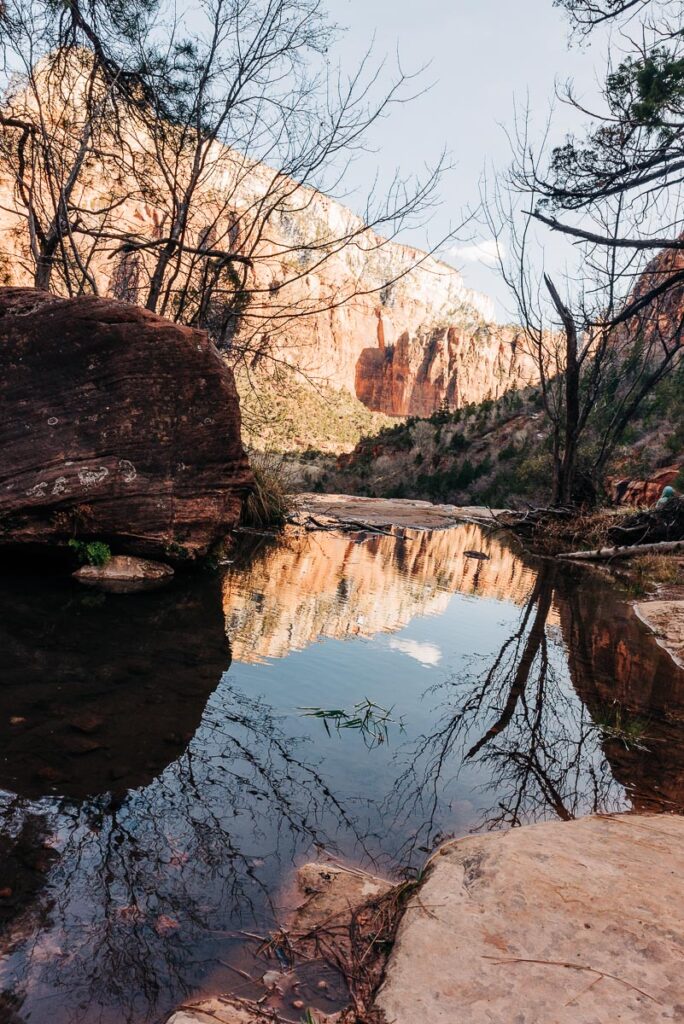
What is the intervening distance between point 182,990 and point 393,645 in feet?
12.9

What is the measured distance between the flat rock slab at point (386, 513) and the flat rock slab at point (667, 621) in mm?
7233

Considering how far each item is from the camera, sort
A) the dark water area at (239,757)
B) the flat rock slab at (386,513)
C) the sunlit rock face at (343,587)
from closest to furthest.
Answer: the dark water area at (239,757) → the sunlit rock face at (343,587) → the flat rock slab at (386,513)

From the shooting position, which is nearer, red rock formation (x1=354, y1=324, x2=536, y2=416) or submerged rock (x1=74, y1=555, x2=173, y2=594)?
submerged rock (x1=74, y1=555, x2=173, y2=594)

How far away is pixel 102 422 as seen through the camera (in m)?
6.98

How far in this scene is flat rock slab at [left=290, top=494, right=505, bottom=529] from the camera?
51.8 ft

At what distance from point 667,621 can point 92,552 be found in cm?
589

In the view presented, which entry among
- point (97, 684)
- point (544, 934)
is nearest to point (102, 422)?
point (97, 684)

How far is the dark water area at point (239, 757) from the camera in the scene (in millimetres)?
1982

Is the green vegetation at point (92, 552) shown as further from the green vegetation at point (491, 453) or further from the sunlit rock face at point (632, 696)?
the green vegetation at point (491, 453)

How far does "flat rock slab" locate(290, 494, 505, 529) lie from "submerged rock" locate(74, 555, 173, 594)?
23.6 ft

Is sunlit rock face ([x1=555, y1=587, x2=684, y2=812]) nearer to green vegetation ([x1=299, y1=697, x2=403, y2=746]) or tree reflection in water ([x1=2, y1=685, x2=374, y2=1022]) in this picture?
green vegetation ([x1=299, y1=697, x2=403, y2=746])

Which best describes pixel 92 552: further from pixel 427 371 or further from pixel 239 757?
pixel 427 371

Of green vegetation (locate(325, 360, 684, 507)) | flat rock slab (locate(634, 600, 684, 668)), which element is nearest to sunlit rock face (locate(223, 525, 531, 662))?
flat rock slab (locate(634, 600, 684, 668))

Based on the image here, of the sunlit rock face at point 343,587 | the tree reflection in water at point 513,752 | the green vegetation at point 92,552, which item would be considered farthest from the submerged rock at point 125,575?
the tree reflection in water at point 513,752
